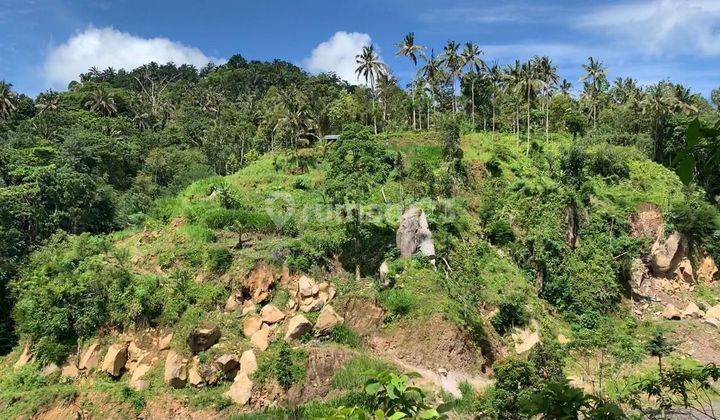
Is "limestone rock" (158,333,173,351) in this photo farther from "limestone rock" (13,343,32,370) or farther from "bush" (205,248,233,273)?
"limestone rock" (13,343,32,370)

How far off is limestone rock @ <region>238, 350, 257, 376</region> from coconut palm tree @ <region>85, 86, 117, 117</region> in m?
44.2

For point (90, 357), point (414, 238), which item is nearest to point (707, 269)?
point (414, 238)

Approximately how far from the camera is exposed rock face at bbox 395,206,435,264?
21.9m

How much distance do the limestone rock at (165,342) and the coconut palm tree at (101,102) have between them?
41.6 metres

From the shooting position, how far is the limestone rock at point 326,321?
19031mm

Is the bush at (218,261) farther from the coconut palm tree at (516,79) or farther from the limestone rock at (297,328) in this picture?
the coconut palm tree at (516,79)

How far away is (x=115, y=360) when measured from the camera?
18203mm

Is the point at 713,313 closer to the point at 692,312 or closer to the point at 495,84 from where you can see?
the point at 692,312

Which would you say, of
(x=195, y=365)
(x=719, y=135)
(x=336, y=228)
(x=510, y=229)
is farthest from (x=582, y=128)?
(x=719, y=135)

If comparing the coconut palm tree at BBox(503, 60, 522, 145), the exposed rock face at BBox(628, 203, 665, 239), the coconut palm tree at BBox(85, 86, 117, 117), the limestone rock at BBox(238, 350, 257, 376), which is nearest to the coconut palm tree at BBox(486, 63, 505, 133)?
the coconut palm tree at BBox(503, 60, 522, 145)

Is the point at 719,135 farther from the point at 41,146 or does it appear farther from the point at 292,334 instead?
the point at 41,146

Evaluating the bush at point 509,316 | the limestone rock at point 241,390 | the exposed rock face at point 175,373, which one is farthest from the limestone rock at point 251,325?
the bush at point 509,316

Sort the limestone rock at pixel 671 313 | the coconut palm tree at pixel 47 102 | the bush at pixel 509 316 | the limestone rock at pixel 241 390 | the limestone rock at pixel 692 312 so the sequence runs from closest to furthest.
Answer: the limestone rock at pixel 241 390, the bush at pixel 509 316, the limestone rock at pixel 671 313, the limestone rock at pixel 692 312, the coconut palm tree at pixel 47 102

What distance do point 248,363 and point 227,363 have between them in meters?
0.71
